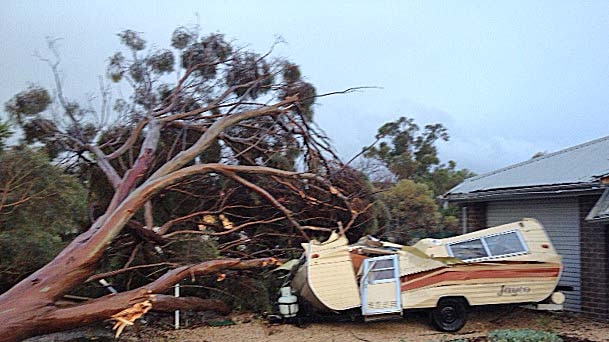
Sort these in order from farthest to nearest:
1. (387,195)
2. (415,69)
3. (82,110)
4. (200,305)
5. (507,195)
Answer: (387,195) → (415,69) → (82,110) → (507,195) → (200,305)

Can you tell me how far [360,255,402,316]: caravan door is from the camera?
10.3m

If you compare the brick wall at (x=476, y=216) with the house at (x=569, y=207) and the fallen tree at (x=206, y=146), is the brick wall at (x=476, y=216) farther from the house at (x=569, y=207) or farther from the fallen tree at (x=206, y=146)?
the fallen tree at (x=206, y=146)

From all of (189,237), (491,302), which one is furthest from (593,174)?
(189,237)

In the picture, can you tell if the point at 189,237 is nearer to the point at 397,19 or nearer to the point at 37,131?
the point at 37,131

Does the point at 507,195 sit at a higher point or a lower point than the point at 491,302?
higher

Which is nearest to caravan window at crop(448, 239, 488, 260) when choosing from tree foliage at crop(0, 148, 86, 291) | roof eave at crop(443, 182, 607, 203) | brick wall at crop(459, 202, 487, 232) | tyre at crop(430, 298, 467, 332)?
tyre at crop(430, 298, 467, 332)

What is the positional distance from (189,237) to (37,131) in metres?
4.28

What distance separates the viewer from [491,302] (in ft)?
34.6

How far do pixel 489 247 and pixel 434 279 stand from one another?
1.18 m

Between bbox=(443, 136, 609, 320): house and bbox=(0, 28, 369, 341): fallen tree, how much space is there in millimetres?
2764

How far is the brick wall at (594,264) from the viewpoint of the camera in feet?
36.2

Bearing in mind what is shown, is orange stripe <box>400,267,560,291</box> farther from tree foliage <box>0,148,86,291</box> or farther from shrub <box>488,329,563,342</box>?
tree foliage <box>0,148,86,291</box>

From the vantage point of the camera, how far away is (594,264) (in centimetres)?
1126

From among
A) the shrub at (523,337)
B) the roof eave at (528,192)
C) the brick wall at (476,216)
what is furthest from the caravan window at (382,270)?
the brick wall at (476,216)
